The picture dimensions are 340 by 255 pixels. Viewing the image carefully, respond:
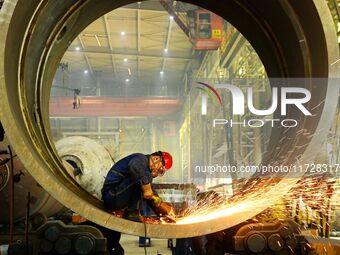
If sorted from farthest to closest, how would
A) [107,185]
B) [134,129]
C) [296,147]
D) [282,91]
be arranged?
[134,129] < [282,91] < [107,185] < [296,147]

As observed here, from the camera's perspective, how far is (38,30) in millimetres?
2750

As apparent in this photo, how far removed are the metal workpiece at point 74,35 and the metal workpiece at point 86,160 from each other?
2.55 metres

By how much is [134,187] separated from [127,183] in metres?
0.05

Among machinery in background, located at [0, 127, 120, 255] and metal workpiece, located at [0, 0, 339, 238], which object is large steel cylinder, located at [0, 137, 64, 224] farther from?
metal workpiece, located at [0, 0, 339, 238]

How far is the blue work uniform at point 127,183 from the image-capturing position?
285 centimetres

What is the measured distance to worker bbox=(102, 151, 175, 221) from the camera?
111 inches

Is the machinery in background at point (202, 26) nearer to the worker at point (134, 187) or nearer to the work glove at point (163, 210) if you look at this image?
the worker at point (134, 187)

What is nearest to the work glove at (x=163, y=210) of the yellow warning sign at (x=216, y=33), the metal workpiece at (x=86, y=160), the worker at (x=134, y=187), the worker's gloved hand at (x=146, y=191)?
the worker at (x=134, y=187)

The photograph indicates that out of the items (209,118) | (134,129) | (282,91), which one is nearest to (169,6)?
(209,118)

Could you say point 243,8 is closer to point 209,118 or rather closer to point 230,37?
point 230,37

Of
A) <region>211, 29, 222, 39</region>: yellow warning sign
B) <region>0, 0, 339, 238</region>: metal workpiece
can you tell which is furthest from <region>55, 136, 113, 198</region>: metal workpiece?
<region>211, 29, 222, 39</region>: yellow warning sign

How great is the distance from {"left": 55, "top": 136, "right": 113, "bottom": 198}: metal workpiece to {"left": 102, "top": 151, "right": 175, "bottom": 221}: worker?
265cm

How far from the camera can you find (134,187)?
3.01 meters

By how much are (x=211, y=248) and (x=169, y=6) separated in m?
8.56
